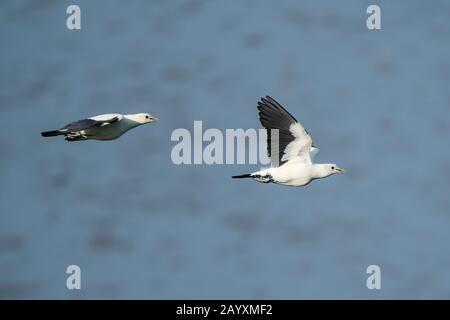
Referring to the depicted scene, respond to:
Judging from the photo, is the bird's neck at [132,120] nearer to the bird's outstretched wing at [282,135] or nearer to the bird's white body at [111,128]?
the bird's white body at [111,128]

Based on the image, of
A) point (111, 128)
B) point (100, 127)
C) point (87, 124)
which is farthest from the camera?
point (111, 128)

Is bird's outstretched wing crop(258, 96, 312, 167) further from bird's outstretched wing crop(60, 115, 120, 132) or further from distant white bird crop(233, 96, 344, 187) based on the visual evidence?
bird's outstretched wing crop(60, 115, 120, 132)

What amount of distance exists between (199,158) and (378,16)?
6391mm

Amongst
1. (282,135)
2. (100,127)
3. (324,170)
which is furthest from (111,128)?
(324,170)

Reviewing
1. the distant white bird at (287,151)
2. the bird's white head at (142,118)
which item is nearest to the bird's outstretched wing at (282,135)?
the distant white bird at (287,151)

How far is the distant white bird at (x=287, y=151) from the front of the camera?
28.1 meters

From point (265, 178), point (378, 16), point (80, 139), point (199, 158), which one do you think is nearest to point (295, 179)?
point (265, 178)

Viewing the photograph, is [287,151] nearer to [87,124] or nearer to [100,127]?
[100,127]

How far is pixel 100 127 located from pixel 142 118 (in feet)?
3.58

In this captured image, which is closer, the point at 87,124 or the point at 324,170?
the point at 87,124

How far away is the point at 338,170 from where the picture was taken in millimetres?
28516

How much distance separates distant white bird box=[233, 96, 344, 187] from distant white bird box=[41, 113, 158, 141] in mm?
2660

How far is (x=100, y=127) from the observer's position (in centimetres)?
2831
